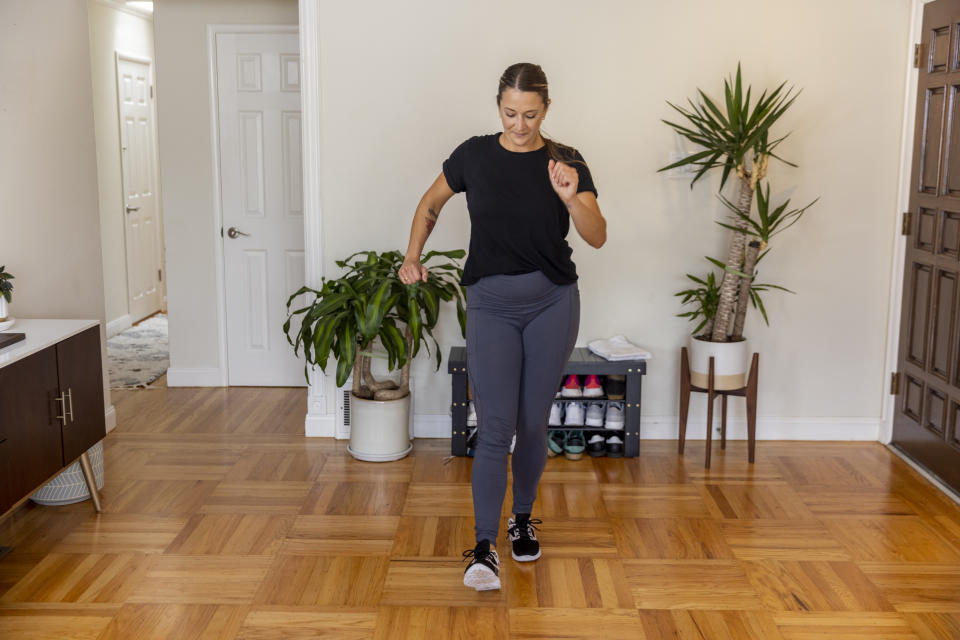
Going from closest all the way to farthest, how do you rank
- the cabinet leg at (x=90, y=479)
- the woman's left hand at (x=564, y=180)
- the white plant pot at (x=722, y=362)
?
the woman's left hand at (x=564, y=180) → the cabinet leg at (x=90, y=479) → the white plant pot at (x=722, y=362)

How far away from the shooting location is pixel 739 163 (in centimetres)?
379

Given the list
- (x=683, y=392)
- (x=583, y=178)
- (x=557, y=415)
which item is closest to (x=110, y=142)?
(x=557, y=415)

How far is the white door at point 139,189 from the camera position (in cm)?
670

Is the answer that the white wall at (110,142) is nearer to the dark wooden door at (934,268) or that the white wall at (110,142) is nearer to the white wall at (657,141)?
the white wall at (657,141)

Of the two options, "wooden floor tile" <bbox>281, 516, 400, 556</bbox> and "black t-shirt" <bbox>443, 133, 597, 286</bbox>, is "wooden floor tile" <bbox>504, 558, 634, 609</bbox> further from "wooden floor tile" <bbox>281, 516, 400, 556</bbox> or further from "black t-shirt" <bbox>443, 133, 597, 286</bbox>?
"black t-shirt" <bbox>443, 133, 597, 286</bbox>

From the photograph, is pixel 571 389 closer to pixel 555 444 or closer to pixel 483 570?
pixel 555 444

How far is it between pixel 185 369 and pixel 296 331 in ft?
2.26

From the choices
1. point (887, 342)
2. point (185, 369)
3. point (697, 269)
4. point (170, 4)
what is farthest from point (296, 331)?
point (887, 342)

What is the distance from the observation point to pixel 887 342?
13.7ft

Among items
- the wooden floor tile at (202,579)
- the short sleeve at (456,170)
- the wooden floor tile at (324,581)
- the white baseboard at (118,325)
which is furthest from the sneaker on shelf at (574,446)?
the white baseboard at (118,325)

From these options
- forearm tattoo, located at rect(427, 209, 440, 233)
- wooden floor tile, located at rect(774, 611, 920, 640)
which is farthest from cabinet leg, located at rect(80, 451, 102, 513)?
wooden floor tile, located at rect(774, 611, 920, 640)

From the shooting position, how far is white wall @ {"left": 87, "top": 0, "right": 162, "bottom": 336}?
6.19 metres

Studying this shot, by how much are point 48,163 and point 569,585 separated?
8.45ft

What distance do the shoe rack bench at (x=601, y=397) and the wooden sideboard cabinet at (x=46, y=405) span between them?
1387 millimetres
